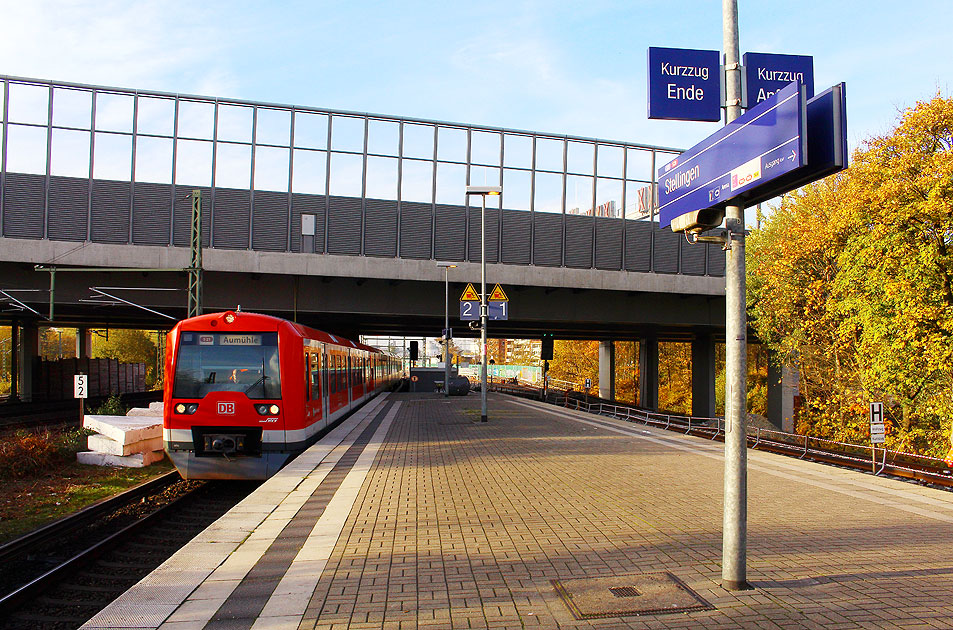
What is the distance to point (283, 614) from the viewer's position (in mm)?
4676

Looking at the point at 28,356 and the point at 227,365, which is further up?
the point at 227,365

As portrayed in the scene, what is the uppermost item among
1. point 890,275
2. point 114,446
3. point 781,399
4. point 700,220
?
point 890,275

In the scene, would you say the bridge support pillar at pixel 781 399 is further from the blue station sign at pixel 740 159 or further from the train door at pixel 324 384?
the blue station sign at pixel 740 159

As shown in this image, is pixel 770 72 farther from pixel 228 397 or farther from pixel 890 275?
pixel 890 275

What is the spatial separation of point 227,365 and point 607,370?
48355 millimetres

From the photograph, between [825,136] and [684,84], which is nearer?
[825,136]

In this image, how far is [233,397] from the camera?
450 inches

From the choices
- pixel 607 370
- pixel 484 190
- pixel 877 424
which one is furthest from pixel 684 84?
pixel 607 370

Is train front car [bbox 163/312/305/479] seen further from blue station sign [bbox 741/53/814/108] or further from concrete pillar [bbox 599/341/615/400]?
concrete pillar [bbox 599/341/615/400]

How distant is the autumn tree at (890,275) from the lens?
17.5 metres

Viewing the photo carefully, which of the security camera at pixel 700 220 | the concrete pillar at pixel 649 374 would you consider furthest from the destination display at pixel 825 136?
the concrete pillar at pixel 649 374

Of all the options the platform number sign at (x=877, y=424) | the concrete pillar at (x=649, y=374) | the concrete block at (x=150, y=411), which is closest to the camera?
the platform number sign at (x=877, y=424)

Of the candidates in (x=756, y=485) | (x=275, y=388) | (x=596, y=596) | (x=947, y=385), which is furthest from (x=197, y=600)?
(x=947, y=385)

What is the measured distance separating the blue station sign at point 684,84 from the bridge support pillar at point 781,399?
33106 mm
